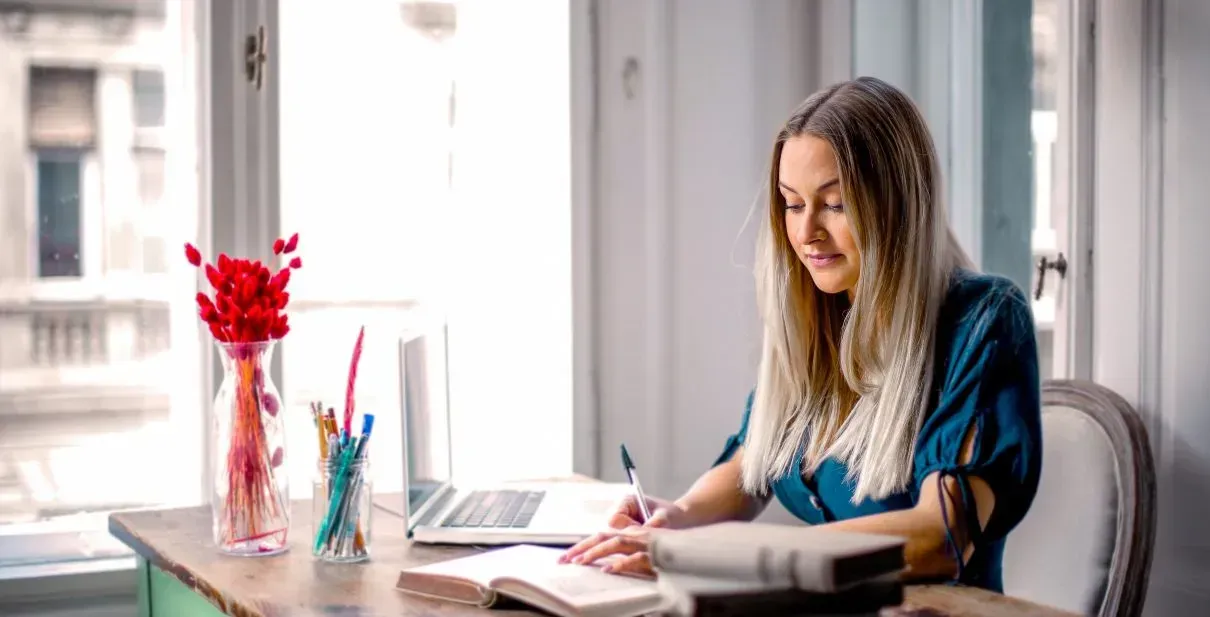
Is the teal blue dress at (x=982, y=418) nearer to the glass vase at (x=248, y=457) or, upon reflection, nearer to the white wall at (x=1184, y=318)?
the white wall at (x=1184, y=318)

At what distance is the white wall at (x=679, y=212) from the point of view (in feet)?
8.78

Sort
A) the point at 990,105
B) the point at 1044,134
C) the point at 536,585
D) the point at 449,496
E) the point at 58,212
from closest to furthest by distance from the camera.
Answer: the point at 536,585 → the point at 449,496 → the point at 58,212 → the point at 1044,134 → the point at 990,105

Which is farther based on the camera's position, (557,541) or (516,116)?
(516,116)

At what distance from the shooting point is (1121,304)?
1.97 meters

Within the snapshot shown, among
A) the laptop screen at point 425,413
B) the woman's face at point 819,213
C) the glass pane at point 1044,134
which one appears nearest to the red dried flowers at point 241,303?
the laptop screen at point 425,413

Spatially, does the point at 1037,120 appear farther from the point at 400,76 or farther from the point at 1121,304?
the point at 400,76

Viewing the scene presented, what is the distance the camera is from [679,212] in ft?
8.91

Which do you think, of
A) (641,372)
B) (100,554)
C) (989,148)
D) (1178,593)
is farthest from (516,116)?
(1178,593)

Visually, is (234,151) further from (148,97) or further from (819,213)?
(819,213)

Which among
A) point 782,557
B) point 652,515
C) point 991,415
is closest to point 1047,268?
point 991,415

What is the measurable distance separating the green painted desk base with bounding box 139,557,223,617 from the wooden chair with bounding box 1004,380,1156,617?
3.99ft

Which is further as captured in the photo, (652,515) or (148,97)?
(148,97)

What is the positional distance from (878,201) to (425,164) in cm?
123

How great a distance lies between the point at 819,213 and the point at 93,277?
1.42 metres
